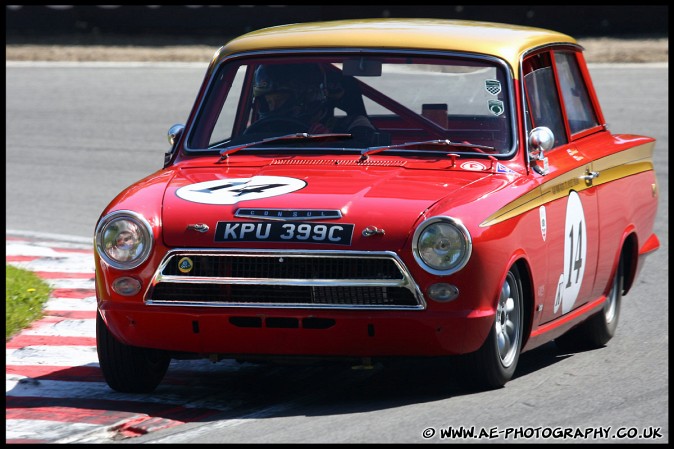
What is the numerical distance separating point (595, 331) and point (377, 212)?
7.09 ft

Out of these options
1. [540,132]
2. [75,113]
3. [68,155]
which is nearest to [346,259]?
[540,132]

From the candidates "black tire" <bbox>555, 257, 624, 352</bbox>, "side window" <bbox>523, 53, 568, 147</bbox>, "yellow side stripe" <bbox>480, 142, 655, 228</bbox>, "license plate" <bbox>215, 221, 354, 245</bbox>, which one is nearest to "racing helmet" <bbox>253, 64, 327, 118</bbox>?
"side window" <bbox>523, 53, 568, 147</bbox>

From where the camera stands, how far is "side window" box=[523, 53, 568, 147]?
6.80 meters

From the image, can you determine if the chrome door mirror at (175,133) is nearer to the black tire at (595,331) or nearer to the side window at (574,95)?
the side window at (574,95)

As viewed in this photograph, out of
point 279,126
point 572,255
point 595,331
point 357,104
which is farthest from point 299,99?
point 595,331

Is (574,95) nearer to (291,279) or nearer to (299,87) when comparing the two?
(299,87)

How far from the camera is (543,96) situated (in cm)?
702

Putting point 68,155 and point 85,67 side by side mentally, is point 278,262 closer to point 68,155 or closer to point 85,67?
point 68,155

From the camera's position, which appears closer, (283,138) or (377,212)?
(377,212)

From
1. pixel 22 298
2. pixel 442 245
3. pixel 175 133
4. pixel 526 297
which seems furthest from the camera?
pixel 22 298

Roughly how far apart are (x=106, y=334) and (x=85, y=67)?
16559mm

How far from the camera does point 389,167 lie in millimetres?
6238

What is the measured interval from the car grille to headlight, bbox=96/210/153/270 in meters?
0.13

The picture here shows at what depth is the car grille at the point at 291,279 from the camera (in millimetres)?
5461
